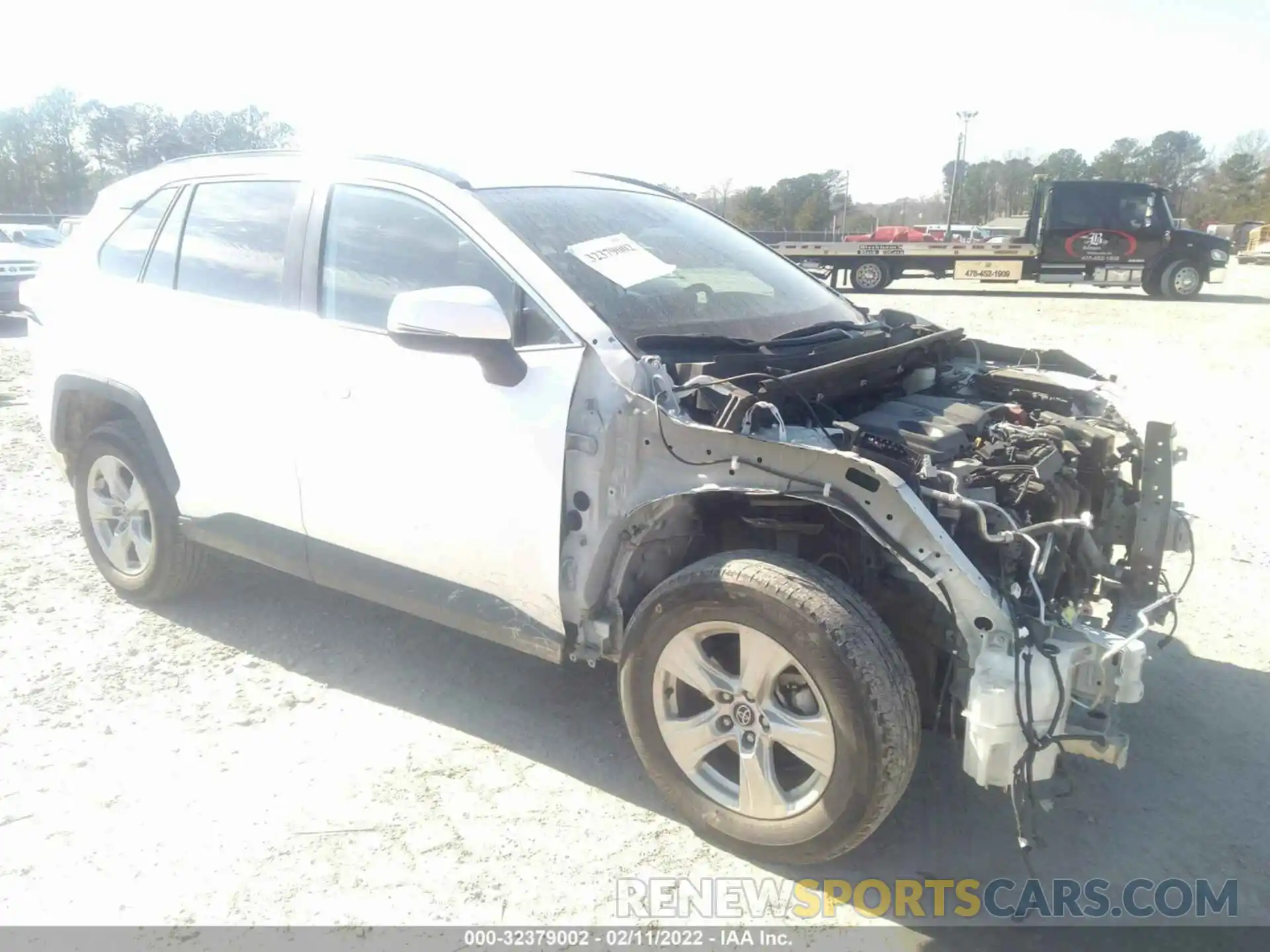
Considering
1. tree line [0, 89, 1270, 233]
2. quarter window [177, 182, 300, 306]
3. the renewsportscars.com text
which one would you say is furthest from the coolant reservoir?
tree line [0, 89, 1270, 233]

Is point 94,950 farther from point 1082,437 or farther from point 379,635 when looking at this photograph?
point 1082,437

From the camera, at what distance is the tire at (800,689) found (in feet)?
8.26

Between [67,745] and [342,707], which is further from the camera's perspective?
[342,707]

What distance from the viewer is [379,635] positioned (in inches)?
170

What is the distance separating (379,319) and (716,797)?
80.0 inches

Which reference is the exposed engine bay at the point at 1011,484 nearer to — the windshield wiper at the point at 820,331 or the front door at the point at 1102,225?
the windshield wiper at the point at 820,331

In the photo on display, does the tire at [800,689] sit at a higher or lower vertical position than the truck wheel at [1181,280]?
lower

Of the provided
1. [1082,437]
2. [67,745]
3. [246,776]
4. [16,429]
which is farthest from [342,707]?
[16,429]

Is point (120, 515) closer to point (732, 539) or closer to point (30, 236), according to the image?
point (732, 539)

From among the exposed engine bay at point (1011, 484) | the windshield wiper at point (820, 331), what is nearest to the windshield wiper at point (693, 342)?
the exposed engine bay at point (1011, 484)

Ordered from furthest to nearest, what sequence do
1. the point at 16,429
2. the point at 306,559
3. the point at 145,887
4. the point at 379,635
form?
1. the point at 16,429
2. the point at 379,635
3. the point at 306,559
4. the point at 145,887

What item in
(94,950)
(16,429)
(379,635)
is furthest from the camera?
(16,429)

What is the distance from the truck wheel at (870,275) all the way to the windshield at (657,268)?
19.6m

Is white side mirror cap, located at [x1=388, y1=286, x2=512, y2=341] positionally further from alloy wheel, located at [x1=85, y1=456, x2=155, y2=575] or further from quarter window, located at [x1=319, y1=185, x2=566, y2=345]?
alloy wheel, located at [x1=85, y1=456, x2=155, y2=575]
